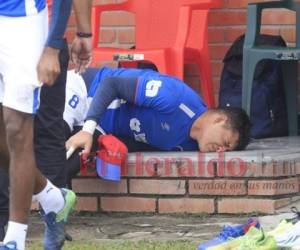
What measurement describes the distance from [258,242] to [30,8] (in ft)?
4.36

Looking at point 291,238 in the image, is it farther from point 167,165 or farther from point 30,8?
point 30,8

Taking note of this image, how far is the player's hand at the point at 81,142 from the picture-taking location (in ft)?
17.0

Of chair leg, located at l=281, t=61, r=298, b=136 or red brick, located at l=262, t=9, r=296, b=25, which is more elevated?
red brick, located at l=262, t=9, r=296, b=25

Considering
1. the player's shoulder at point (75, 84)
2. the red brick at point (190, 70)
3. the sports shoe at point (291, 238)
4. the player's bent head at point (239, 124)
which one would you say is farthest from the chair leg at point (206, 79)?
the sports shoe at point (291, 238)

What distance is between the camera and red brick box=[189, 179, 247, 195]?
5.28 m

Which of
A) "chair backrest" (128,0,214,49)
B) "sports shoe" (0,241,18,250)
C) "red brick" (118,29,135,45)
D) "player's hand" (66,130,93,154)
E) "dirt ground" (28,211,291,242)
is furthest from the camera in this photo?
"red brick" (118,29,135,45)

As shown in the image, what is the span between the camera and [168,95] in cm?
544

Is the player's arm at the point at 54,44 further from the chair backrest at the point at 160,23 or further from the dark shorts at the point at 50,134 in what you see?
the chair backrest at the point at 160,23

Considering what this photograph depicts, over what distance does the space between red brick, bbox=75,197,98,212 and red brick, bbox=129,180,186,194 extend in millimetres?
232

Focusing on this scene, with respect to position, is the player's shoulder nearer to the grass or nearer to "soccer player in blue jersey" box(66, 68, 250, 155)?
"soccer player in blue jersey" box(66, 68, 250, 155)

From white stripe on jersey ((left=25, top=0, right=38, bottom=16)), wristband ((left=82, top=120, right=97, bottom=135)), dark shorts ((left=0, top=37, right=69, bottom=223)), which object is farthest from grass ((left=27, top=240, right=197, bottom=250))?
white stripe on jersey ((left=25, top=0, right=38, bottom=16))

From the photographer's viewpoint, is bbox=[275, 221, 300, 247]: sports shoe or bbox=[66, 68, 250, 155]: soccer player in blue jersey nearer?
bbox=[275, 221, 300, 247]: sports shoe

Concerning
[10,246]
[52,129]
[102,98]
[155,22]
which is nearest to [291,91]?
[155,22]

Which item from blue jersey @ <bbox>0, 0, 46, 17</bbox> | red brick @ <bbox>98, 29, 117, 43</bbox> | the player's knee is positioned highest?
blue jersey @ <bbox>0, 0, 46, 17</bbox>
